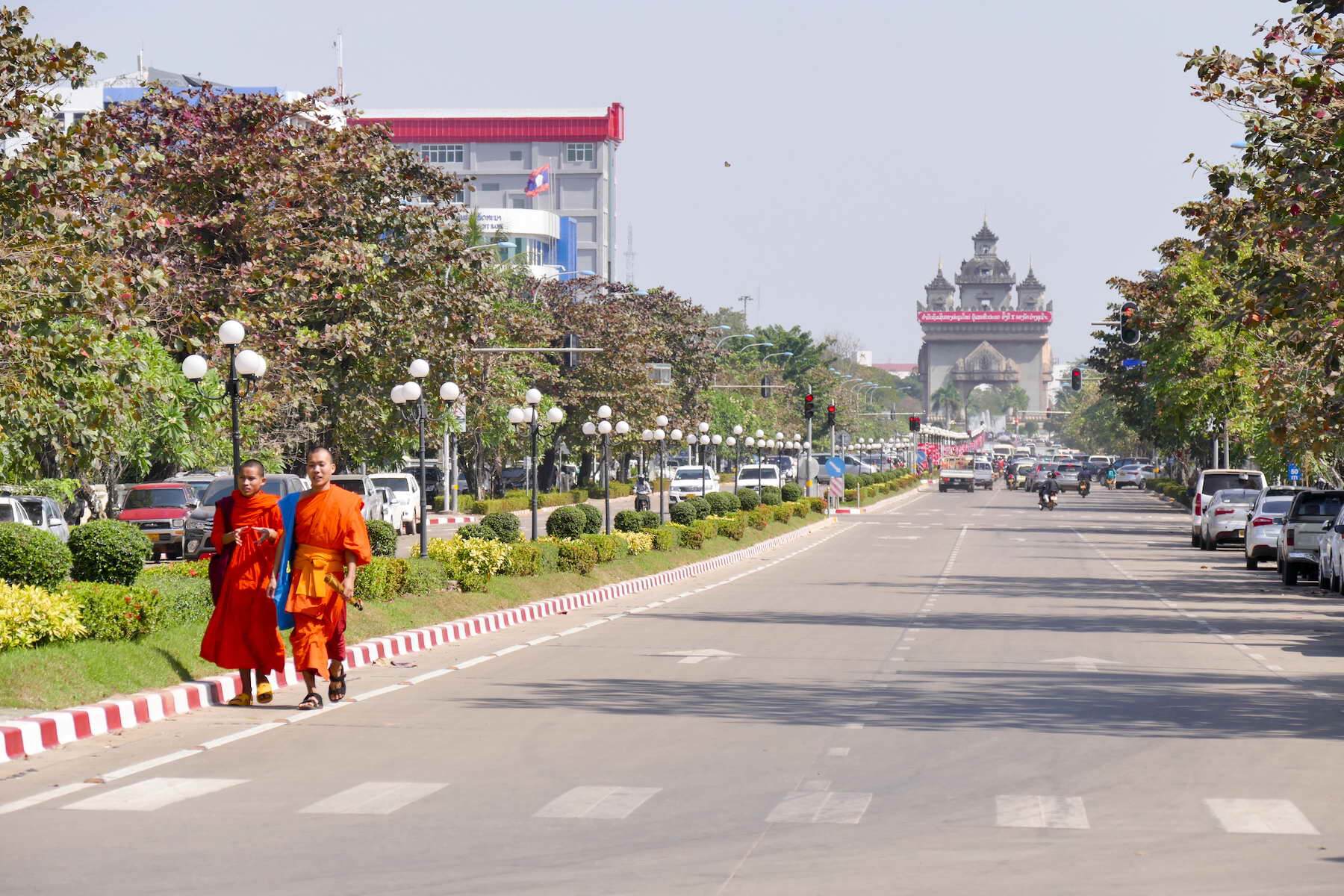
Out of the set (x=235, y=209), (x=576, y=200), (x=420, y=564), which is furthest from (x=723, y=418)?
(x=420, y=564)

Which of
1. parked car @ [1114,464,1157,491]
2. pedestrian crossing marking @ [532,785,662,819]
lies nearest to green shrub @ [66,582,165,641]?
pedestrian crossing marking @ [532,785,662,819]

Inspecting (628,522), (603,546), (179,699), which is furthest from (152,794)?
(628,522)

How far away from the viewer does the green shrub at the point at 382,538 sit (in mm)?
24516

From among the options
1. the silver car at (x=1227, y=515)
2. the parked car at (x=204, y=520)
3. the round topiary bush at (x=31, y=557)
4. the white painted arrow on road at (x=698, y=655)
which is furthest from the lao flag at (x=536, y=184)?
the round topiary bush at (x=31, y=557)

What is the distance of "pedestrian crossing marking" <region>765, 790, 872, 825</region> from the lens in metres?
8.85

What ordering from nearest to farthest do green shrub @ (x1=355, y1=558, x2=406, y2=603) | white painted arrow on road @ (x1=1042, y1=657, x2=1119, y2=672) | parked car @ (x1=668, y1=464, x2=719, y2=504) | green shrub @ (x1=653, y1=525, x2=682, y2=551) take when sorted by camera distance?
white painted arrow on road @ (x1=1042, y1=657, x2=1119, y2=672), green shrub @ (x1=355, y1=558, x2=406, y2=603), green shrub @ (x1=653, y1=525, x2=682, y2=551), parked car @ (x1=668, y1=464, x2=719, y2=504)

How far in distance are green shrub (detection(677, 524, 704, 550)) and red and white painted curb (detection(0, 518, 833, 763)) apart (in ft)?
45.3

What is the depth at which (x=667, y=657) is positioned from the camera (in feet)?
59.3

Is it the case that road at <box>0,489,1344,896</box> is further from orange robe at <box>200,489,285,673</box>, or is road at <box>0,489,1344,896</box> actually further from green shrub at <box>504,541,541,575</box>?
green shrub at <box>504,541,541,575</box>

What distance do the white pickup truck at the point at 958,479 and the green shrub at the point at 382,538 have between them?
88832 millimetres

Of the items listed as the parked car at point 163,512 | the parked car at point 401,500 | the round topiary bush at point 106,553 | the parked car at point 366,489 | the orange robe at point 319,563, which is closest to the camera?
the orange robe at point 319,563

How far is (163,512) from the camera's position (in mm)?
36719

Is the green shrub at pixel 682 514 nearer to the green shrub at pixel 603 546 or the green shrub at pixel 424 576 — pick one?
the green shrub at pixel 603 546

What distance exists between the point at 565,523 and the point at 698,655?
47.7 feet
